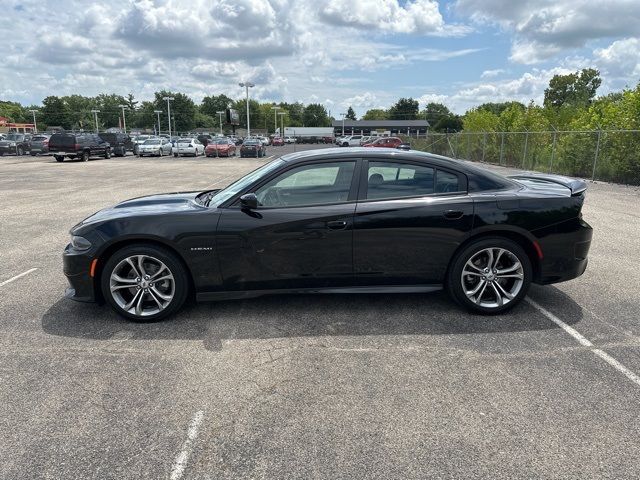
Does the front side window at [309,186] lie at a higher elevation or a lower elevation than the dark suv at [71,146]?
higher

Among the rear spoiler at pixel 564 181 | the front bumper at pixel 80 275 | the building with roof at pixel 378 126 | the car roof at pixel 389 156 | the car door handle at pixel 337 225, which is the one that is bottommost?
the front bumper at pixel 80 275

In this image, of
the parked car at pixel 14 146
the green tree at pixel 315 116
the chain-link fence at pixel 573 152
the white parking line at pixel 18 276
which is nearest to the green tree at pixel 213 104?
the green tree at pixel 315 116

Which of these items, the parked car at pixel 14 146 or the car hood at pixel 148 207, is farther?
the parked car at pixel 14 146

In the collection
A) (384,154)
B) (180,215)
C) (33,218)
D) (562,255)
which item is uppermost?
(384,154)

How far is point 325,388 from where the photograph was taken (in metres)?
3.22

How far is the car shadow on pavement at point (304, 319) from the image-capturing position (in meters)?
4.09

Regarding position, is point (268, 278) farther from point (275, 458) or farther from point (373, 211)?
point (275, 458)

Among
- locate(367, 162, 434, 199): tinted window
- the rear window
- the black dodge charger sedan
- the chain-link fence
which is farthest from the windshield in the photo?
the rear window

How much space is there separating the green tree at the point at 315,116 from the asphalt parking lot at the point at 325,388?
159128 mm

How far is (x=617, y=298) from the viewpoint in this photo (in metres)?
4.93

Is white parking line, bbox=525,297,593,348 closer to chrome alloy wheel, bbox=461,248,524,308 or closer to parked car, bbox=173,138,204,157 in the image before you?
chrome alloy wheel, bbox=461,248,524,308

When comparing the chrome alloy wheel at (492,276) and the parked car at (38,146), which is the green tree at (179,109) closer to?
the parked car at (38,146)

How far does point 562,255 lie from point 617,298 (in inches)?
42.4

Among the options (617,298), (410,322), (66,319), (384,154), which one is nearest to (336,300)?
(410,322)
